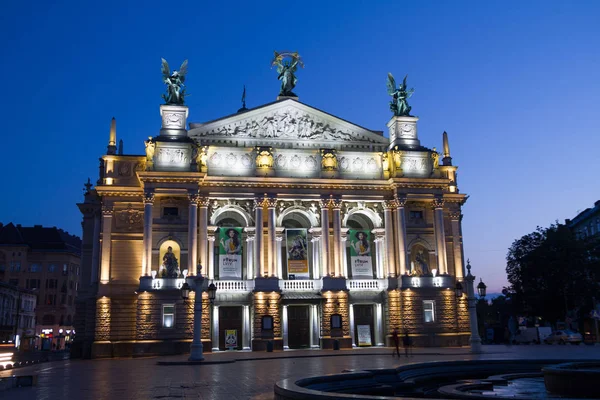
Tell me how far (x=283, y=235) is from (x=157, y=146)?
40.5ft

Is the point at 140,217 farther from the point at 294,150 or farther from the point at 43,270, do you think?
the point at 43,270

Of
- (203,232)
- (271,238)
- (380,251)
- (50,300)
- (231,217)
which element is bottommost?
(50,300)

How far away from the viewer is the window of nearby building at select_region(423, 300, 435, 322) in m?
48.6

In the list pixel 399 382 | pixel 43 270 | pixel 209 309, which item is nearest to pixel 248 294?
pixel 209 309

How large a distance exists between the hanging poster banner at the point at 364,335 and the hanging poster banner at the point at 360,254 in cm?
415

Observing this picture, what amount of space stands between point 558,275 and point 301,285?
26.1 meters

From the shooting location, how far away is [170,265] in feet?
153

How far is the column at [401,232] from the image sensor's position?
48.8 m

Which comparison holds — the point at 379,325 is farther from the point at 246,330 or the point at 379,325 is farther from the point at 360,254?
the point at 246,330

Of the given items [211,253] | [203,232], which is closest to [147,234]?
[203,232]

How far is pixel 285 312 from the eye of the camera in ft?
156

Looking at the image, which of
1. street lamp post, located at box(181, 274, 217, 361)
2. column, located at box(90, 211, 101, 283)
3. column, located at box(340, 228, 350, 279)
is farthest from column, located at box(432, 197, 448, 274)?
column, located at box(90, 211, 101, 283)

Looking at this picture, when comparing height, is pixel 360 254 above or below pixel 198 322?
above

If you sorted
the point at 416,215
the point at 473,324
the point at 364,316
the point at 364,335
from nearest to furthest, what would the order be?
the point at 473,324
the point at 364,335
the point at 364,316
the point at 416,215
